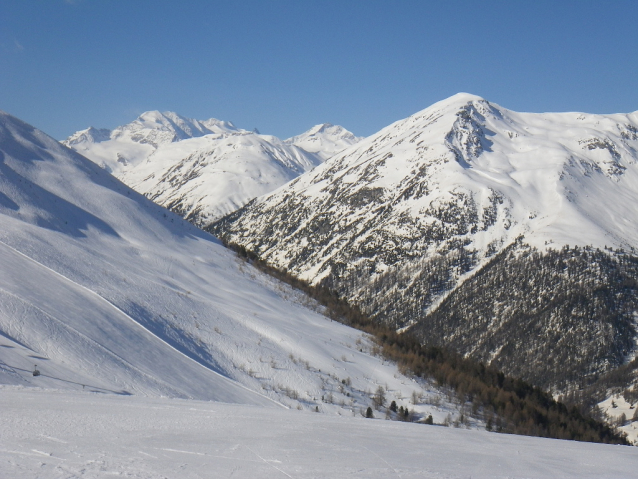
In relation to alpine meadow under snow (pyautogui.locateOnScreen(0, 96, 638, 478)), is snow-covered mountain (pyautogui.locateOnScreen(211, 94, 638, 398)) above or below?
above

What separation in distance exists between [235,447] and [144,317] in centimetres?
1589

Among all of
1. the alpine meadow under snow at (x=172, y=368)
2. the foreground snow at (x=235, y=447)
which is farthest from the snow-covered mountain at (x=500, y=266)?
the foreground snow at (x=235, y=447)

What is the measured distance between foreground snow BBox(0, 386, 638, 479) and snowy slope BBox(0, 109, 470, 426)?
464cm

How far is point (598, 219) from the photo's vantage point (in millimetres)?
175500

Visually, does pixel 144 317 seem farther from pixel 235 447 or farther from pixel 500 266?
pixel 500 266

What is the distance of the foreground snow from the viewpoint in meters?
6.20

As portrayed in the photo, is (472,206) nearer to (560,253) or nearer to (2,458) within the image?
(560,253)

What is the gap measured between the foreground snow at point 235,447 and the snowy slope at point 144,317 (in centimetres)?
464

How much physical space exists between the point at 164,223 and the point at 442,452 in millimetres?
34965

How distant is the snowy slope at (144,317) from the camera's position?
Answer: 16812mm

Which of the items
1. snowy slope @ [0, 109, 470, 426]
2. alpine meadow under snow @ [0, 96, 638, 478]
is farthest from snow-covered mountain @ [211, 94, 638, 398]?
alpine meadow under snow @ [0, 96, 638, 478]

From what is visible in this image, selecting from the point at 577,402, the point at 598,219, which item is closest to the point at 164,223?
the point at 577,402

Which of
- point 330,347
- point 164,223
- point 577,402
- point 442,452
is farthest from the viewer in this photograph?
point 577,402

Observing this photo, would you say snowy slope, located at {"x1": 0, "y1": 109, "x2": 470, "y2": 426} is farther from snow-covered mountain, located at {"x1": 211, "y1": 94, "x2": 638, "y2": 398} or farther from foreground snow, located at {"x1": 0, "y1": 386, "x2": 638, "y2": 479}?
snow-covered mountain, located at {"x1": 211, "y1": 94, "x2": 638, "y2": 398}
